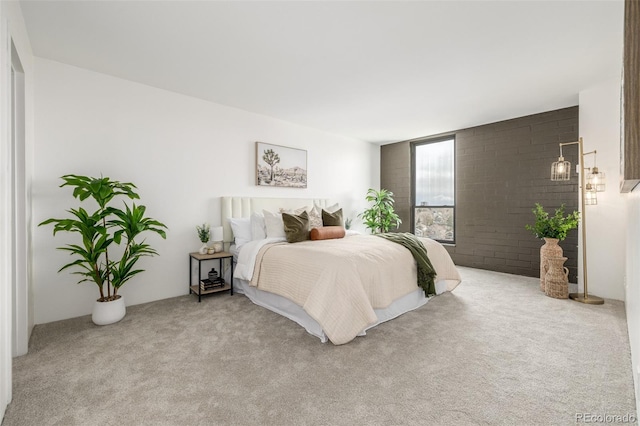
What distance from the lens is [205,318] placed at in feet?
9.61

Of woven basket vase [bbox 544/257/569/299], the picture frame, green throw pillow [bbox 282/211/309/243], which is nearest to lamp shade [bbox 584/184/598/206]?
woven basket vase [bbox 544/257/569/299]

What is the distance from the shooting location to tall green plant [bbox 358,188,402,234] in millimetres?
5895

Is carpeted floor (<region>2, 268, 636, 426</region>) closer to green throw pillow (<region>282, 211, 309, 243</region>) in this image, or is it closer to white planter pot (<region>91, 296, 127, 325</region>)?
white planter pot (<region>91, 296, 127, 325</region>)

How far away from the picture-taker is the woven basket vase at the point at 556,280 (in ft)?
11.4

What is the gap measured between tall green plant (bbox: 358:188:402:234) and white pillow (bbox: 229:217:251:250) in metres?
2.83

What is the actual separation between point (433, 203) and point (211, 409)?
5303 millimetres

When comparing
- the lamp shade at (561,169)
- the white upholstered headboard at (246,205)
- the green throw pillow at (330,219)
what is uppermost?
the lamp shade at (561,169)

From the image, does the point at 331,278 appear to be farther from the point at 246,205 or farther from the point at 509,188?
the point at 509,188

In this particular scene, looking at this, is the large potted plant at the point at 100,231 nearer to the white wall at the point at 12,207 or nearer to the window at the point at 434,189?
the white wall at the point at 12,207

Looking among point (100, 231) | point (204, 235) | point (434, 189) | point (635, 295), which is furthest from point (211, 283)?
point (434, 189)

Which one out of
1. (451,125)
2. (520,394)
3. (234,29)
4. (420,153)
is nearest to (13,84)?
(234,29)

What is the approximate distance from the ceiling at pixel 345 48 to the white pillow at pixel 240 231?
1671mm

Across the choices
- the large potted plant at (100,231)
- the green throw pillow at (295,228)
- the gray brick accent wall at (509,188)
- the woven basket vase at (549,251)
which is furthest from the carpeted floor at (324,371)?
the gray brick accent wall at (509,188)

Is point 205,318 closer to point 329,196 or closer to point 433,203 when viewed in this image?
point 329,196
